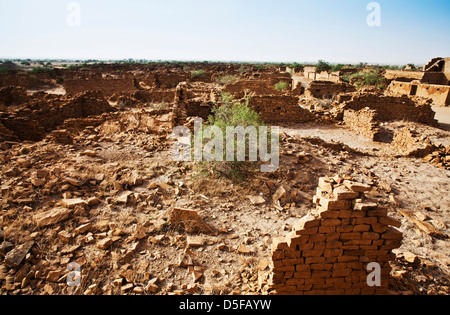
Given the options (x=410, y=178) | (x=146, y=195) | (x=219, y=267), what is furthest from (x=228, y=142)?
(x=410, y=178)

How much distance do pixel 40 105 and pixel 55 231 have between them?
32.3 ft

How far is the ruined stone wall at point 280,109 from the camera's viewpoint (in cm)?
1145

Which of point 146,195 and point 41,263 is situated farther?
point 146,195

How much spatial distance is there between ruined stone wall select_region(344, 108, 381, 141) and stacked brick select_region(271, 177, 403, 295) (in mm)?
7861

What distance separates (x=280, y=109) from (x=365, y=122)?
367cm

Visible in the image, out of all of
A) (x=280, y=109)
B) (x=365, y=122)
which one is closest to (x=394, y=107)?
(x=365, y=122)

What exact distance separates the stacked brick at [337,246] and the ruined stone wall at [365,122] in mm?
7861

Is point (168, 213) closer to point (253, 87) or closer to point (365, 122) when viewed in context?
point (365, 122)

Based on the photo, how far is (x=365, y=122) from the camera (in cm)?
1012

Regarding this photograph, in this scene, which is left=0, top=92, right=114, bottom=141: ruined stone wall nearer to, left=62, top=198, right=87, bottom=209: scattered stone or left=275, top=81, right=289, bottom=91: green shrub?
left=62, top=198, right=87, bottom=209: scattered stone

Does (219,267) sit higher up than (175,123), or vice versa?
(175,123)

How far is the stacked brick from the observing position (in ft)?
9.30
